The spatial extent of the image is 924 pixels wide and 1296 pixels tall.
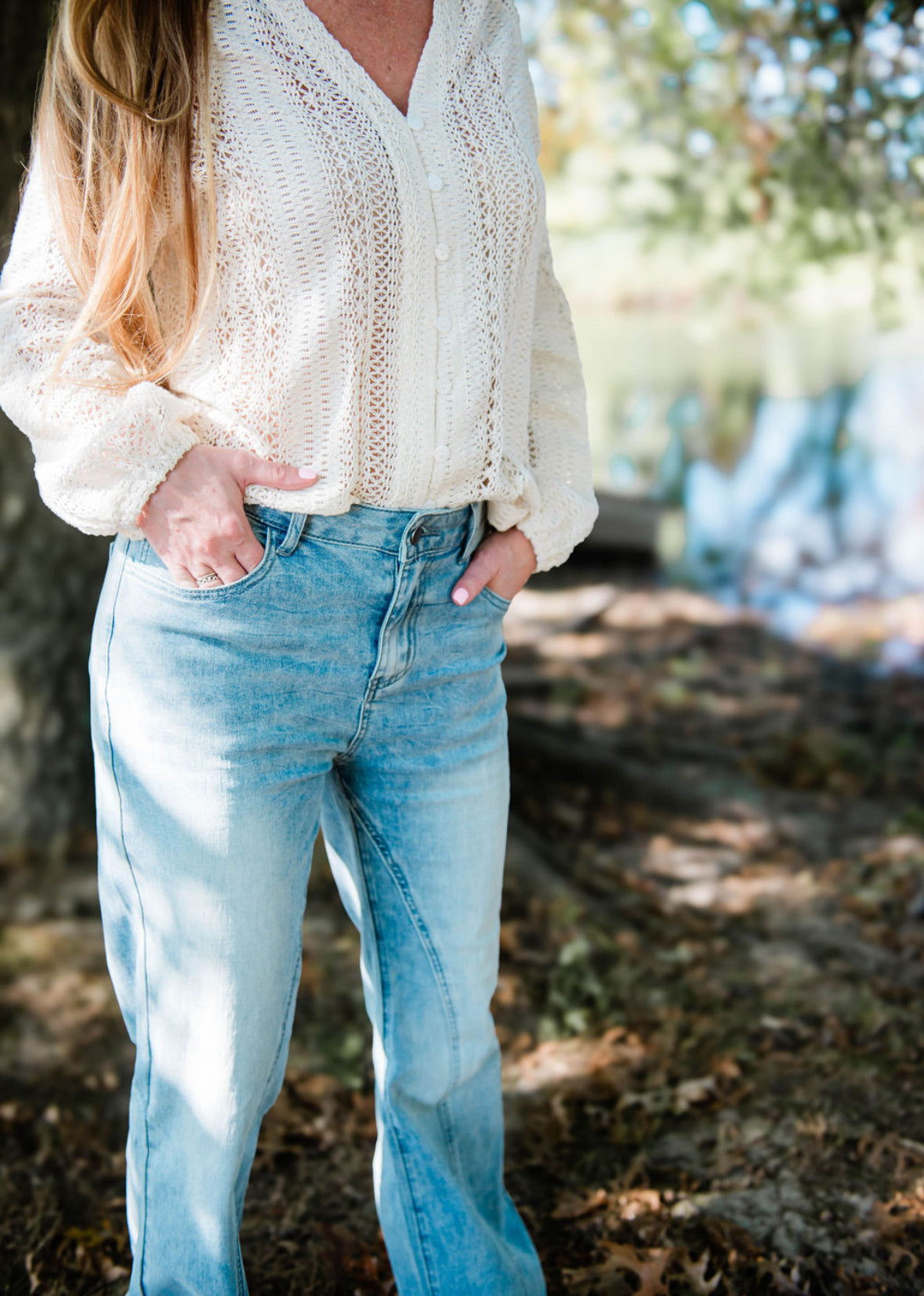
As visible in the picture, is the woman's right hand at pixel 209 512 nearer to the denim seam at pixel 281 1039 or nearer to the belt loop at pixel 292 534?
the belt loop at pixel 292 534

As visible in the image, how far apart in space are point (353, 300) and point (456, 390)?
0.18m

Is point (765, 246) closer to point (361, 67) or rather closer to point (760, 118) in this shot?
point (760, 118)

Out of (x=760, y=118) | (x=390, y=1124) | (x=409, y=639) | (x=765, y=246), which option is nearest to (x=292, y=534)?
(x=409, y=639)

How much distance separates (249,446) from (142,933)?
648mm

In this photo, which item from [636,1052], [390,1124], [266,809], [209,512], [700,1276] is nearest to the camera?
[209,512]

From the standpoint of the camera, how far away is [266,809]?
1444 mm

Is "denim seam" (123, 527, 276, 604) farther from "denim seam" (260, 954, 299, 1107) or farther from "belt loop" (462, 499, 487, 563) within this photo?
"denim seam" (260, 954, 299, 1107)

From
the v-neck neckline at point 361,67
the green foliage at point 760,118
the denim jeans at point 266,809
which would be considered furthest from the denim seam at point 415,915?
the green foliage at point 760,118

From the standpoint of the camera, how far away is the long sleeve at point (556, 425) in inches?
67.3

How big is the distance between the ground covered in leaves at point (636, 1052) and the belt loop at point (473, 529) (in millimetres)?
1410

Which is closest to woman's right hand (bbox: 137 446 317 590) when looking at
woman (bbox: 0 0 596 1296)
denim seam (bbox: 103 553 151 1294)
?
woman (bbox: 0 0 596 1296)

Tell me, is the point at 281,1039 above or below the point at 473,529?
below

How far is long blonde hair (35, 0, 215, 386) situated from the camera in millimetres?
1348

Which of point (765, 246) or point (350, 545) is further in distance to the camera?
point (765, 246)
